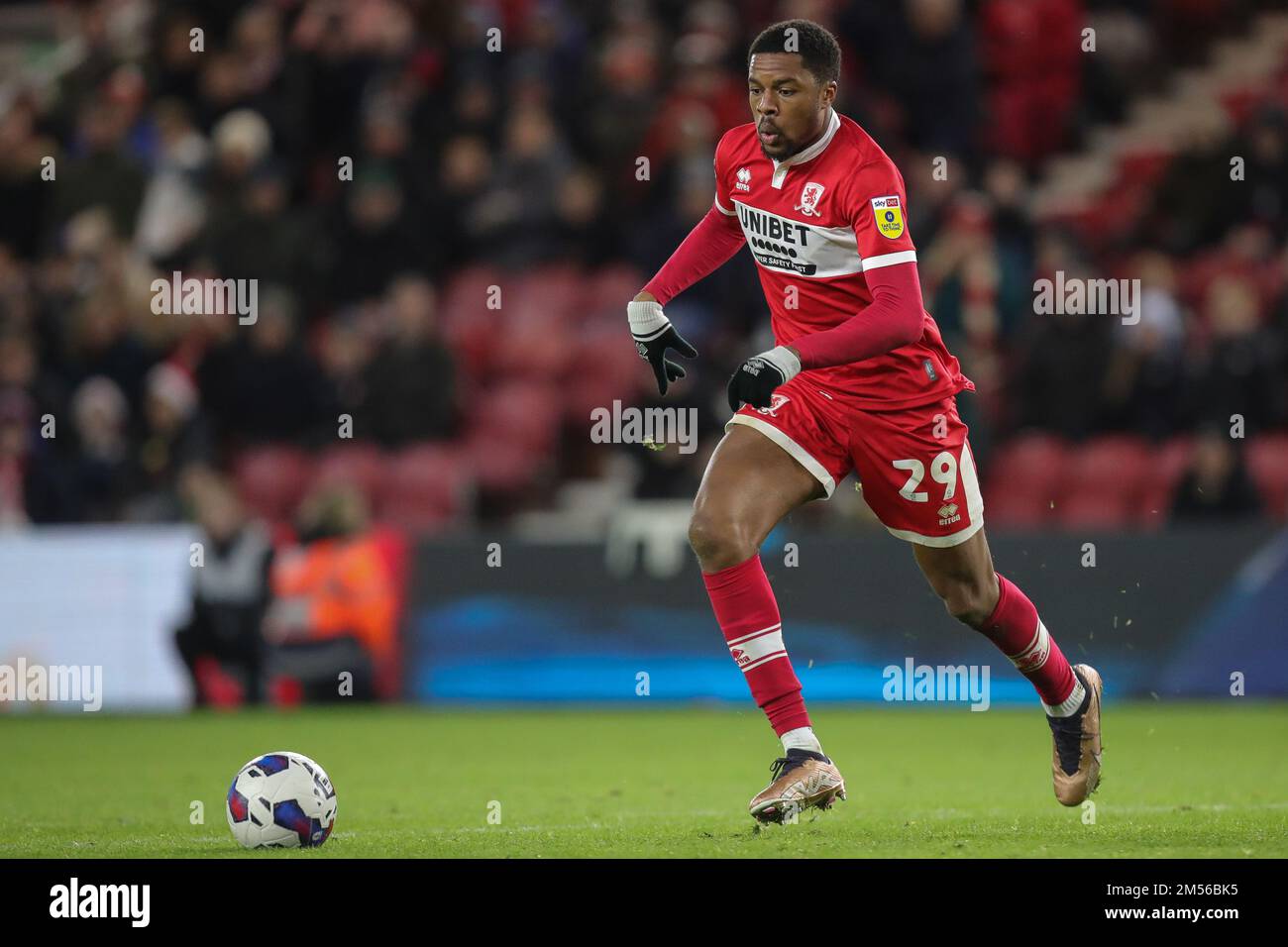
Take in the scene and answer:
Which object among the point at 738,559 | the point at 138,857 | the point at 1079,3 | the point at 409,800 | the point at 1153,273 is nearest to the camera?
the point at 138,857

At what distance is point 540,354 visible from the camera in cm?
1383

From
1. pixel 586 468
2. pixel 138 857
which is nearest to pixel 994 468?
pixel 586 468

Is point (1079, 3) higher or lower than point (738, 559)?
higher

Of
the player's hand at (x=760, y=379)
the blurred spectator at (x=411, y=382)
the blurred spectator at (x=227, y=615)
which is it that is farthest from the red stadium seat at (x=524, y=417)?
the player's hand at (x=760, y=379)

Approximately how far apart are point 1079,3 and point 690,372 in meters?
5.66

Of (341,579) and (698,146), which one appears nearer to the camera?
(341,579)

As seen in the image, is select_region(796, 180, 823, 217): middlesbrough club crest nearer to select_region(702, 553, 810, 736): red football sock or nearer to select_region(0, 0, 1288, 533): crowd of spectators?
select_region(702, 553, 810, 736): red football sock

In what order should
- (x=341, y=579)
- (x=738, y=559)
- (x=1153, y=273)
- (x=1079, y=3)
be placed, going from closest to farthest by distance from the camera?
(x=738, y=559), (x=341, y=579), (x=1153, y=273), (x=1079, y=3)

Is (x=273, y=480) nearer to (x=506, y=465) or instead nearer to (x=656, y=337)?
(x=506, y=465)

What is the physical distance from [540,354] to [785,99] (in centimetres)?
744

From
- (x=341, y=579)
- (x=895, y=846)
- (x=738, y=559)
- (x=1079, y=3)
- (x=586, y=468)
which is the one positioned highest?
(x=1079, y=3)

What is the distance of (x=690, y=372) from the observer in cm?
1300

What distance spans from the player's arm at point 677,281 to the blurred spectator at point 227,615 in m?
6.08

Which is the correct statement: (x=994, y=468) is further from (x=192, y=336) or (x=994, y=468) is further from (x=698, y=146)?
(x=192, y=336)
